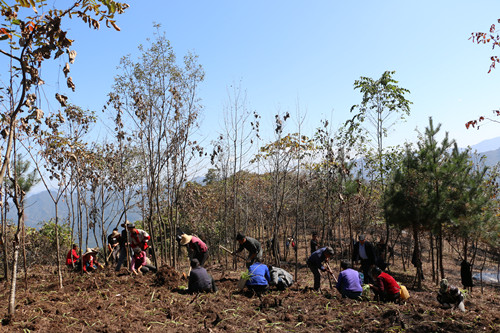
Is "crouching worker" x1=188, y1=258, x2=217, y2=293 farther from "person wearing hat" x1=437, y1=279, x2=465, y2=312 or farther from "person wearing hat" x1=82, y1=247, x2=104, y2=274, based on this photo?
"person wearing hat" x1=437, y1=279, x2=465, y2=312

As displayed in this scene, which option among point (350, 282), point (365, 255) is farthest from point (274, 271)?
point (365, 255)

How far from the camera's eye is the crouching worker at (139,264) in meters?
8.55

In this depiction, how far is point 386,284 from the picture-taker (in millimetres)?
6535

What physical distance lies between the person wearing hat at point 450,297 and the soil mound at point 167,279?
18.1 feet

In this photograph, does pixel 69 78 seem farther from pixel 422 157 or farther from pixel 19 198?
pixel 422 157

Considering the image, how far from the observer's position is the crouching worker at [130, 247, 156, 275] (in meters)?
8.55

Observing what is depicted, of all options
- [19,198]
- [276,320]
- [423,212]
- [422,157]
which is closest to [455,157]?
[422,157]

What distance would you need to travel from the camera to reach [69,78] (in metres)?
3.61

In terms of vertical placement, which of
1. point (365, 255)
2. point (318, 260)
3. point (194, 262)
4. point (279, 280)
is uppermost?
point (194, 262)

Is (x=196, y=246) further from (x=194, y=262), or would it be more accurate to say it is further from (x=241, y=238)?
(x=194, y=262)

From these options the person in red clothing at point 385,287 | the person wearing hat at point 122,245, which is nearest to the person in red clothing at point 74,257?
the person wearing hat at point 122,245

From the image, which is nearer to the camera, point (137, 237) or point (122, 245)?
point (137, 237)

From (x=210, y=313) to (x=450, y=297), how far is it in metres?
4.61

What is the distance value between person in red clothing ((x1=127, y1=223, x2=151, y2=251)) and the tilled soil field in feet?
5.02
